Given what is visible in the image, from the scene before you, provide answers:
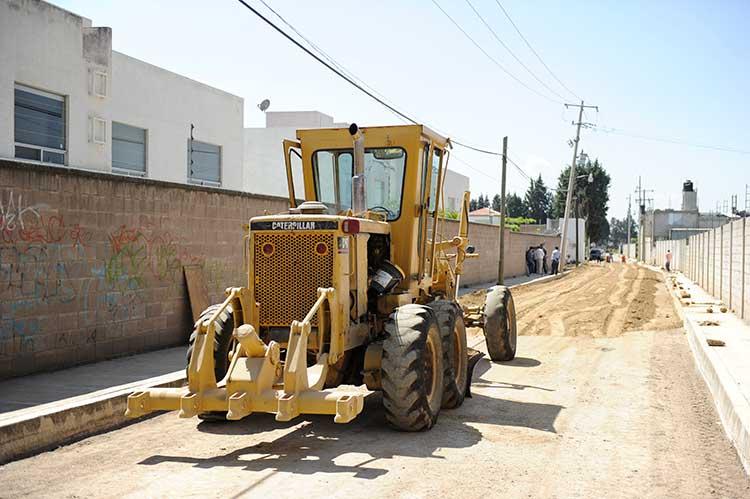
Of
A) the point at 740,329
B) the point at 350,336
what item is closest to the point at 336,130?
the point at 350,336

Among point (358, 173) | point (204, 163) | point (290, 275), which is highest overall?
point (204, 163)

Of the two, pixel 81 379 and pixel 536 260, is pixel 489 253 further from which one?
pixel 81 379

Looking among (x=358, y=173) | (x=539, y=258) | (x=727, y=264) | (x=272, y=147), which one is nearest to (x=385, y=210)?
(x=358, y=173)

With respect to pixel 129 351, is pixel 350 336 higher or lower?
higher

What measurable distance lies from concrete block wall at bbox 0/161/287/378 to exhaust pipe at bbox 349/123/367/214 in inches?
163

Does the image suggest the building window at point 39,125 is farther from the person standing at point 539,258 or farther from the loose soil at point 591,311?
the person standing at point 539,258

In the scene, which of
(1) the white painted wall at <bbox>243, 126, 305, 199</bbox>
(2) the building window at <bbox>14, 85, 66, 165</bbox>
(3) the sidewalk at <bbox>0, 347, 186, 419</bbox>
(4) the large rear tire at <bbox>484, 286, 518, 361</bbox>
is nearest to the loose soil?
(4) the large rear tire at <bbox>484, 286, 518, 361</bbox>

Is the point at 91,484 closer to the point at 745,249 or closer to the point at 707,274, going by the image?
the point at 745,249

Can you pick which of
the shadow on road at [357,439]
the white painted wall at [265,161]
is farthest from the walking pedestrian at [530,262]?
the shadow on road at [357,439]

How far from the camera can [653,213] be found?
88438 mm

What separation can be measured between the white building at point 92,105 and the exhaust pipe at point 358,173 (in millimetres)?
11763

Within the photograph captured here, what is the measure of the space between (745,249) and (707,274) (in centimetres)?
1138

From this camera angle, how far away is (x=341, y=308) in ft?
25.5

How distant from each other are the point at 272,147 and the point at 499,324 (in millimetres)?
25685
